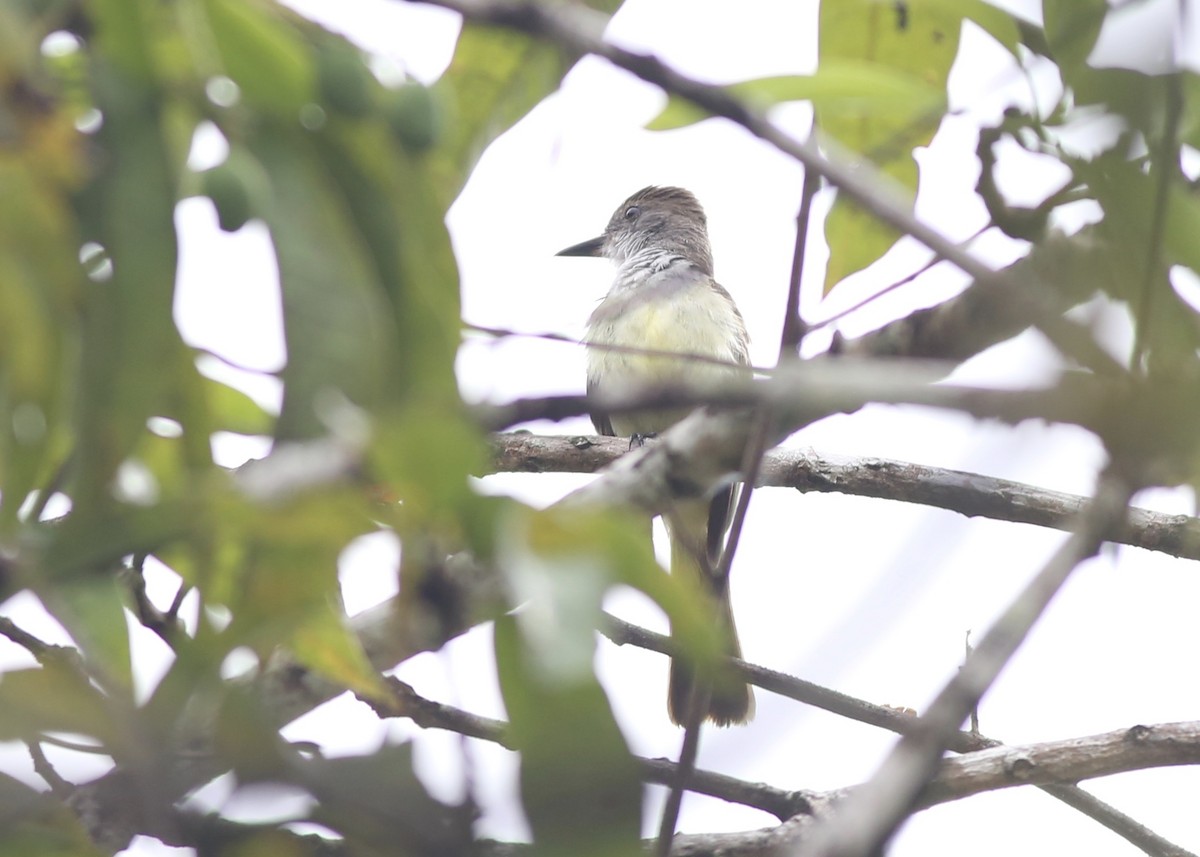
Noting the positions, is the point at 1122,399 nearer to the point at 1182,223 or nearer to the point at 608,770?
the point at 608,770

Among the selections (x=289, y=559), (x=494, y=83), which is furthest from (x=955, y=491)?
(x=289, y=559)

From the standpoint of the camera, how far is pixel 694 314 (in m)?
6.86

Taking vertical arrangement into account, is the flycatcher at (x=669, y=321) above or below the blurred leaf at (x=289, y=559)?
above

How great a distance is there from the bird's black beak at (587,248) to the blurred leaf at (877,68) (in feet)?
21.4

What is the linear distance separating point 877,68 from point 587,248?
6.92m

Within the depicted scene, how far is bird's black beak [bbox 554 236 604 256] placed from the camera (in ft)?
29.5

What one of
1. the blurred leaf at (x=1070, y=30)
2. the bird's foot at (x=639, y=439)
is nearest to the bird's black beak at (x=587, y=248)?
the bird's foot at (x=639, y=439)

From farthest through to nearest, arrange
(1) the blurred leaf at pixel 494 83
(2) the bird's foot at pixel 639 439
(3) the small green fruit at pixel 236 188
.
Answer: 1. (2) the bird's foot at pixel 639 439
2. (1) the blurred leaf at pixel 494 83
3. (3) the small green fruit at pixel 236 188

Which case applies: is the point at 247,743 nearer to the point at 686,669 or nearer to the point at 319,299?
the point at 319,299

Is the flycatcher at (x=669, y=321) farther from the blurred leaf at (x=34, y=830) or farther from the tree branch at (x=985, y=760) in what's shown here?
the blurred leaf at (x=34, y=830)

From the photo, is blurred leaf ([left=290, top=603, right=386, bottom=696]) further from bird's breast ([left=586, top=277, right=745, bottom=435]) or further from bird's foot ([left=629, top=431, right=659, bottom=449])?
bird's breast ([left=586, top=277, right=745, bottom=435])

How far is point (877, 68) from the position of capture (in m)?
2.17

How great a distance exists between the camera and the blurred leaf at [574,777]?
3.90 ft

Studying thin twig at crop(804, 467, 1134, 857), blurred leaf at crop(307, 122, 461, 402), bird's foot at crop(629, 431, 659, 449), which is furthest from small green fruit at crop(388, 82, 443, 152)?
bird's foot at crop(629, 431, 659, 449)
